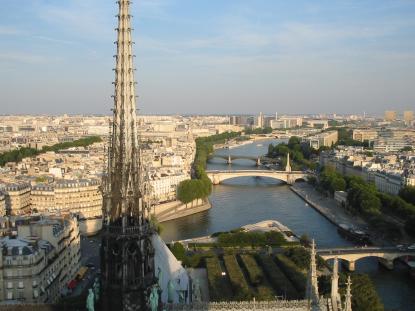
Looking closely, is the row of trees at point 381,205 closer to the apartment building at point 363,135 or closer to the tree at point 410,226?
the tree at point 410,226

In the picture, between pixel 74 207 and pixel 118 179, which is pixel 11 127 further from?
pixel 118 179

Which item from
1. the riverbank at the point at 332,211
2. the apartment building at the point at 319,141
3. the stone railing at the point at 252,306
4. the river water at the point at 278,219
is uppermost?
the stone railing at the point at 252,306

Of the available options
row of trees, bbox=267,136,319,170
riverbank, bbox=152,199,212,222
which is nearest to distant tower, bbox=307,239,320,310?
riverbank, bbox=152,199,212,222

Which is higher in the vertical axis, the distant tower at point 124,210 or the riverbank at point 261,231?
the distant tower at point 124,210

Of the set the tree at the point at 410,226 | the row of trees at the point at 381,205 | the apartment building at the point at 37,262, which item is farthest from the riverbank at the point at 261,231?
the apartment building at the point at 37,262

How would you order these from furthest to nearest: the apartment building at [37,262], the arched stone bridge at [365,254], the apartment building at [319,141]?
the apartment building at [319,141]
the arched stone bridge at [365,254]
the apartment building at [37,262]

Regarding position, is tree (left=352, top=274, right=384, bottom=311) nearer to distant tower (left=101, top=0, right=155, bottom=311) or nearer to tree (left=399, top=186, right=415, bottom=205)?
distant tower (left=101, top=0, right=155, bottom=311)

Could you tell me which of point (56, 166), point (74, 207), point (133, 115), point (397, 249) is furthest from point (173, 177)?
point (133, 115)
